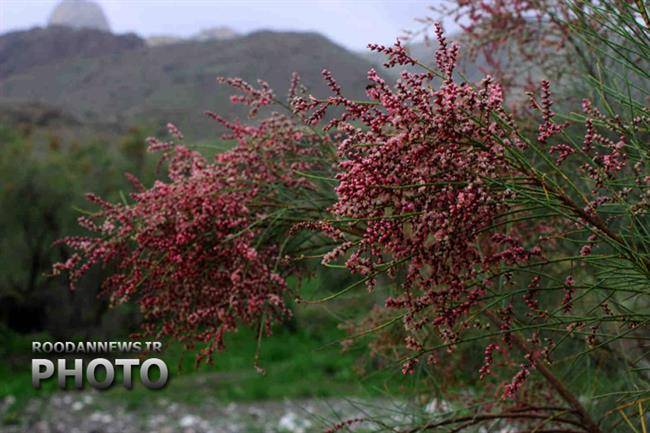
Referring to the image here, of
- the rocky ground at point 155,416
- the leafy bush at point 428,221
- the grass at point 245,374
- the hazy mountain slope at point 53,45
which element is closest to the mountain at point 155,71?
the hazy mountain slope at point 53,45

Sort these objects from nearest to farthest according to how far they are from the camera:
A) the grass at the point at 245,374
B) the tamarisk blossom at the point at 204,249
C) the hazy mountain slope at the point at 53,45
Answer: the tamarisk blossom at the point at 204,249
the grass at the point at 245,374
the hazy mountain slope at the point at 53,45

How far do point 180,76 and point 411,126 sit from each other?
32.6 m

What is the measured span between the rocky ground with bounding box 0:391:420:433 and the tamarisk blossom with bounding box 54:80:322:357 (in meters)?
7.83

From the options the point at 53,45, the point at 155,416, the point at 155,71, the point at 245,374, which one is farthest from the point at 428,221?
the point at 53,45

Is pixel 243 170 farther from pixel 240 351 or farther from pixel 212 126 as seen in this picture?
pixel 212 126

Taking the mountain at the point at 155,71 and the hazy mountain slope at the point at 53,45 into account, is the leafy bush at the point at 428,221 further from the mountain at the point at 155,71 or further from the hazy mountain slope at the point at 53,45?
the hazy mountain slope at the point at 53,45

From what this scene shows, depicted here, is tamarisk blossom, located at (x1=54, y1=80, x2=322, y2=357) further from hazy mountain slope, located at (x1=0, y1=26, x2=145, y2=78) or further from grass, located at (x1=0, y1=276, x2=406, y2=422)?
hazy mountain slope, located at (x1=0, y1=26, x2=145, y2=78)

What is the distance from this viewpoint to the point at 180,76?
108ft

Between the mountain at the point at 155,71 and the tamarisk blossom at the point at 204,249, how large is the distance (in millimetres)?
13399

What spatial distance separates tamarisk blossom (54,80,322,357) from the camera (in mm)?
2473

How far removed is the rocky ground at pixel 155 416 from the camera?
420 inches

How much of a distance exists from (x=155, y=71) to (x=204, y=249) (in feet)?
118

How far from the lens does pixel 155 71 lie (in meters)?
37.0

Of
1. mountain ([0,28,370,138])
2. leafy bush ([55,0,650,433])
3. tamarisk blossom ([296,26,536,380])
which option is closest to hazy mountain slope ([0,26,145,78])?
mountain ([0,28,370,138])
